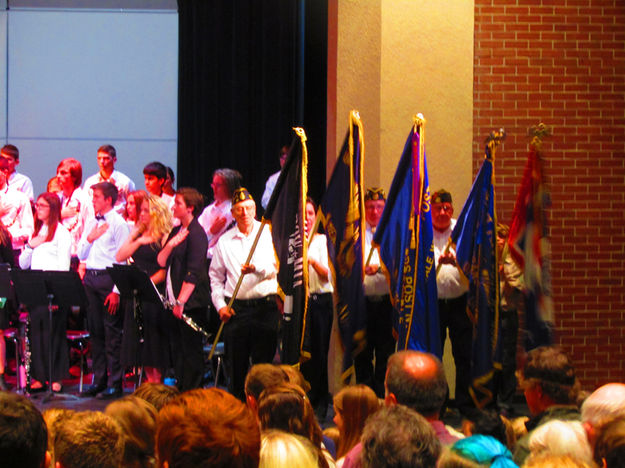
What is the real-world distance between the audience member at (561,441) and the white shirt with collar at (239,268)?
4.13 metres

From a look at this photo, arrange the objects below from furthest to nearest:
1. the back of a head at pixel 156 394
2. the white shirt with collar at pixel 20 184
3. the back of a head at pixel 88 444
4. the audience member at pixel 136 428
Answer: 1. the white shirt with collar at pixel 20 184
2. the back of a head at pixel 156 394
3. the audience member at pixel 136 428
4. the back of a head at pixel 88 444

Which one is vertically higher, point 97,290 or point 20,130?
point 20,130

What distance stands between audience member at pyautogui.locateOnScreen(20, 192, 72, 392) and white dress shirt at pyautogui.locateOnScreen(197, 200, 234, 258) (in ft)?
4.85

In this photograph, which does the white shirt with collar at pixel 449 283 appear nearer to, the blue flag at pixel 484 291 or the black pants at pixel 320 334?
the blue flag at pixel 484 291

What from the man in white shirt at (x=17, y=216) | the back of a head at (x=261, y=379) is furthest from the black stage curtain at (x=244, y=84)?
the back of a head at (x=261, y=379)

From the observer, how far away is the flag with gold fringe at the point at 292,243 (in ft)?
23.6

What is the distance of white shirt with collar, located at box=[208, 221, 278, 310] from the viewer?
7.75m

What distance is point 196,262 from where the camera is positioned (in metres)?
8.30

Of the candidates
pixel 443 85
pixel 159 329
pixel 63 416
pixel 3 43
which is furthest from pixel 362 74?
pixel 3 43

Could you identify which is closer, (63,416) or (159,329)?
(63,416)

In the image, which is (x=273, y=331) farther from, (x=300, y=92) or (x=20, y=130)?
(x=20, y=130)

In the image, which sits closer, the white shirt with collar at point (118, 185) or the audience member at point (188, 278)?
the audience member at point (188, 278)

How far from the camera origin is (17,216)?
33.3 ft

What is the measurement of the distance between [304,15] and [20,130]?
461cm
